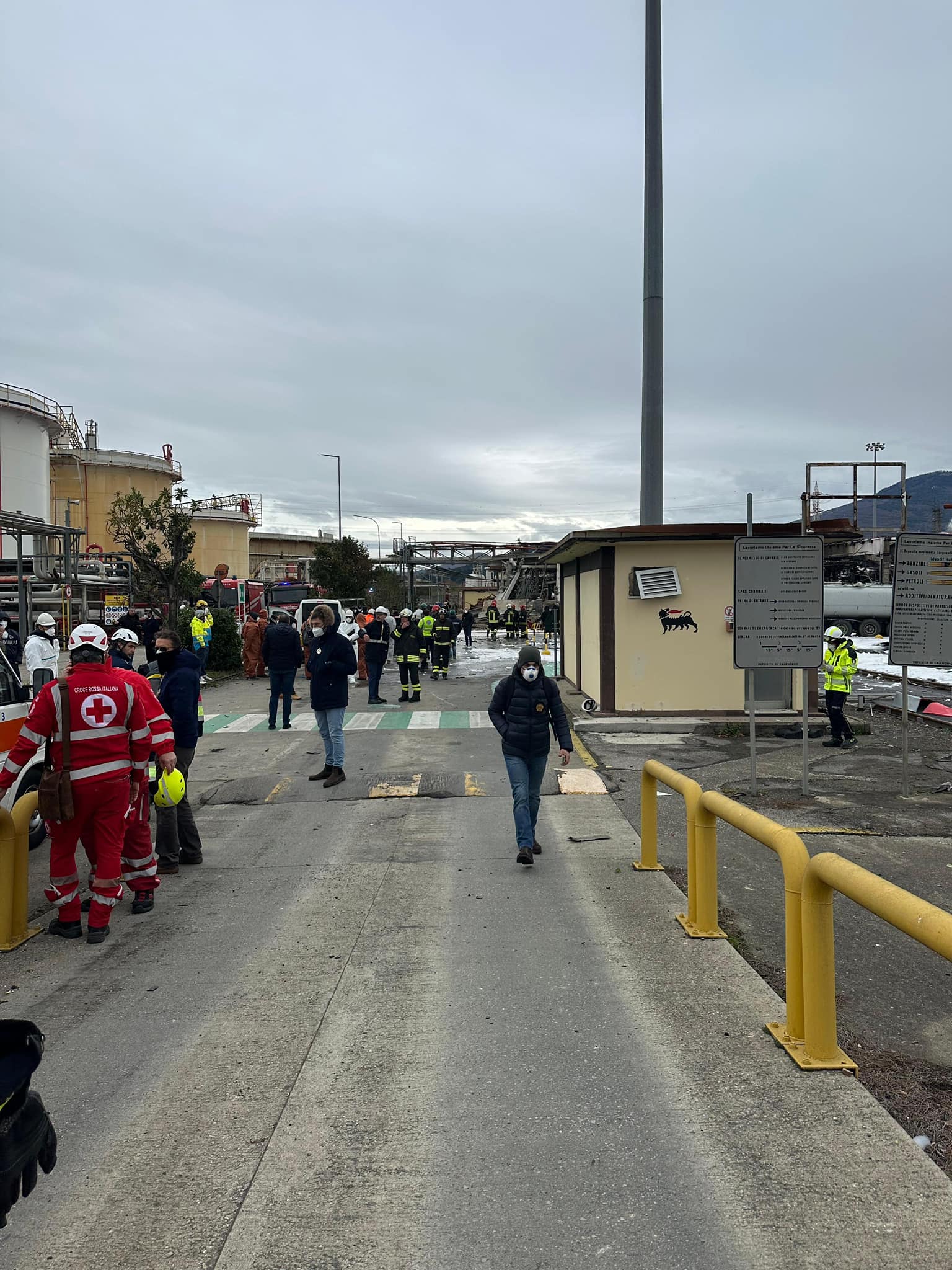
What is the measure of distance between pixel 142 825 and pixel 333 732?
398 centimetres

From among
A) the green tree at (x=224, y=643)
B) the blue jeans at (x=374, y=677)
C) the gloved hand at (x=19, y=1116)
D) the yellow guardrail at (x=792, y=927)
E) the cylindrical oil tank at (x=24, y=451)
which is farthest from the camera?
the cylindrical oil tank at (x=24, y=451)

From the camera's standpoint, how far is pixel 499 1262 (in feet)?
8.55

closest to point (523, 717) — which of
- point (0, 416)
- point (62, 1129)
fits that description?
point (62, 1129)

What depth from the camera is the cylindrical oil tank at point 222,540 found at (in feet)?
221

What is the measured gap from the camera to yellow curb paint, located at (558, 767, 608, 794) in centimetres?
960

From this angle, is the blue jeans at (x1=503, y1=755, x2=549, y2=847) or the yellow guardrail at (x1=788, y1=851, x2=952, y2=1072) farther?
the blue jeans at (x1=503, y1=755, x2=549, y2=847)

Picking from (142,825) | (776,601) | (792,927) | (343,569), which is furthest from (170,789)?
(343,569)

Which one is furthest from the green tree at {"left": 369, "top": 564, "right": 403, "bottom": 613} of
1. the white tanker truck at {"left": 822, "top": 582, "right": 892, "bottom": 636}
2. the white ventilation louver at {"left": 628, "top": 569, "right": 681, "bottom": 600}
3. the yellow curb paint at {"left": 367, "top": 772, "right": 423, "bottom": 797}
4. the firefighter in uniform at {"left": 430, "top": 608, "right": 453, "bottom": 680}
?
the yellow curb paint at {"left": 367, "top": 772, "right": 423, "bottom": 797}

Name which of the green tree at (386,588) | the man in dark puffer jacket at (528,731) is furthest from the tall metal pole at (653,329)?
the green tree at (386,588)

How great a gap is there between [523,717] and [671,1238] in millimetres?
4465

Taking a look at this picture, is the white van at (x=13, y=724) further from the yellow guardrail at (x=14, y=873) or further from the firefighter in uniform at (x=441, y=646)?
the firefighter in uniform at (x=441, y=646)

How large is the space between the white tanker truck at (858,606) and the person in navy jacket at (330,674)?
3573 cm

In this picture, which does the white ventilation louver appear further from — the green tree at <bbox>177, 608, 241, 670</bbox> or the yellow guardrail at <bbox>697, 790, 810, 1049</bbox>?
the green tree at <bbox>177, 608, 241, 670</bbox>

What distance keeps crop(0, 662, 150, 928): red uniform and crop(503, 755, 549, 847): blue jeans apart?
9.40ft
